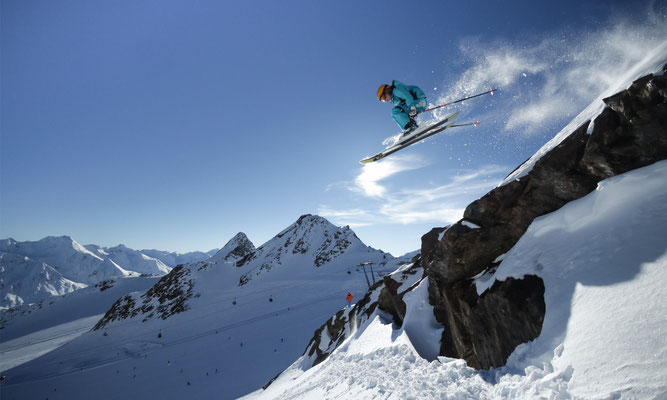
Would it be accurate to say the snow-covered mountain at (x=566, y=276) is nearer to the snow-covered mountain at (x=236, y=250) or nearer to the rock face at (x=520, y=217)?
the rock face at (x=520, y=217)

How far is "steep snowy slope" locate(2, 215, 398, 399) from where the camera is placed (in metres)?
23.4

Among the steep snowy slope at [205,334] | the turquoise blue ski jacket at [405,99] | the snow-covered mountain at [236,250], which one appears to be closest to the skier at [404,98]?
the turquoise blue ski jacket at [405,99]

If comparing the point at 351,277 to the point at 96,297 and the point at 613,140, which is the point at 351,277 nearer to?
the point at 613,140

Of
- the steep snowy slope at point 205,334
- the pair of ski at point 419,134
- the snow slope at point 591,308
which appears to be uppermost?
the pair of ski at point 419,134

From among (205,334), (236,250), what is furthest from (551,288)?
(236,250)

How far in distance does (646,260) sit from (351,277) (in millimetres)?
44583

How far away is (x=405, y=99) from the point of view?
8.84 meters

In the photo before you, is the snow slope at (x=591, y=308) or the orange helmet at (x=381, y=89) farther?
the orange helmet at (x=381, y=89)

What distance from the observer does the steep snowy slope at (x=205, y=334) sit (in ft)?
76.7

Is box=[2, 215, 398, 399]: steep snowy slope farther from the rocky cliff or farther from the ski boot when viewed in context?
the ski boot

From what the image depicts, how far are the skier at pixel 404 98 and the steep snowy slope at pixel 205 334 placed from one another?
21981 mm

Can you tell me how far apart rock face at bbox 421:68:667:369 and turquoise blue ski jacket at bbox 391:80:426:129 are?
4262mm

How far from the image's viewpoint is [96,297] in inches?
3593

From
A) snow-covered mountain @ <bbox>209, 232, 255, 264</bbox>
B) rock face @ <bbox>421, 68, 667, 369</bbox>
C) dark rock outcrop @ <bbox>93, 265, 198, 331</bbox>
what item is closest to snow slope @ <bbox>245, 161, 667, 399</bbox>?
rock face @ <bbox>421, 68, 667, 369</bbox>
